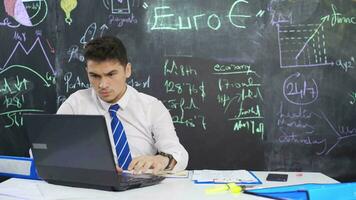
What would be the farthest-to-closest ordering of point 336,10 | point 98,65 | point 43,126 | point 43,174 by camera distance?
point 336,10, point 98,65, point 43,174, point 43,126

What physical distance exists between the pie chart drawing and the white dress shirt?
1180mm

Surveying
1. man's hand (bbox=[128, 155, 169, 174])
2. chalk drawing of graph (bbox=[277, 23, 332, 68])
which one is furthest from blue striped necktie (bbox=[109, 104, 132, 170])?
chalk drawing of graph (bbox=[277, 23, 332, 68])

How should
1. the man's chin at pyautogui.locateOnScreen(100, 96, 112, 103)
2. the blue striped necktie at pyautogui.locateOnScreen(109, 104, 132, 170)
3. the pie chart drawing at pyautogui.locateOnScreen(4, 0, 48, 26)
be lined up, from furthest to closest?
the pie chart drawing at pyautogui.locateOnScreen(4, 0, 48, 26)
the man's chin at pyautogui.locateOnScreen(100, 96, 112, 103)
the blue striped necktie at pyautogui.locateOnScreen(109, 104, 132, 170)

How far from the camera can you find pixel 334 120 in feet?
10.2

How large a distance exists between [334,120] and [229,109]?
2.36 feet

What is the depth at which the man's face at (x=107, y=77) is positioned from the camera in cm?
218

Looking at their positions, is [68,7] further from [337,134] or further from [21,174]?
[337,134]

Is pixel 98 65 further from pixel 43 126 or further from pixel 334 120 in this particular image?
pixel 334 120

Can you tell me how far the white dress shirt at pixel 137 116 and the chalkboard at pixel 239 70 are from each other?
0.78 m

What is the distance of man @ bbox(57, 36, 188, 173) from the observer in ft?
7.13

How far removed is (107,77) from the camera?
2.21 m

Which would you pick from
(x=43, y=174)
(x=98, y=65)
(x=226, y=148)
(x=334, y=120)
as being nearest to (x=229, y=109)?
(x=226, y=148)

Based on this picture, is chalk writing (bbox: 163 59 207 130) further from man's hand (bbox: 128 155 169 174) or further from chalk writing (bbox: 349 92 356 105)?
man's hand (bbox: 128 155 169 174)

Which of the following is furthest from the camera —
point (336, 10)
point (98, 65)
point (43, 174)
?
point (336, 10)
